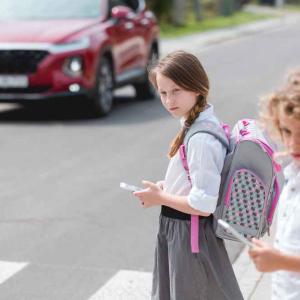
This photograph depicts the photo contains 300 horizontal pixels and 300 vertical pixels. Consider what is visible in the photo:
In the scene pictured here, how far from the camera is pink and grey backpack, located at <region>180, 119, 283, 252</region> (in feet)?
11.4

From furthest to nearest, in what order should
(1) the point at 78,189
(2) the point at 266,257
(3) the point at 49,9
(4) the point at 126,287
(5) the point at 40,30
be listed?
(3) the point at 49,9
(5) the point at 40,30
(1) the point at 78,189
(4) the point at 126,287
(2) the point at 266,257

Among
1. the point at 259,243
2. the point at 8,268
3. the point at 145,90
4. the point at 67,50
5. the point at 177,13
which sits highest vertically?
the point at 259,243

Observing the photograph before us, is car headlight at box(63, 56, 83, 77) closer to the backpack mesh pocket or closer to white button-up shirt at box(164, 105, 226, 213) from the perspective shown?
white button-up shirt at box(164, 105, 226, 213)

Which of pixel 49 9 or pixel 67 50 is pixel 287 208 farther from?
pixel 49 9

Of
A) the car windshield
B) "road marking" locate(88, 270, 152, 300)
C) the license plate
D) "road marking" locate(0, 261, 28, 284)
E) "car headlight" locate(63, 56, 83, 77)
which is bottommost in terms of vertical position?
the license plate

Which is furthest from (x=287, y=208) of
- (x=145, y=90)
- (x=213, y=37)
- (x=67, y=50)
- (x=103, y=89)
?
(x=213, y=37)

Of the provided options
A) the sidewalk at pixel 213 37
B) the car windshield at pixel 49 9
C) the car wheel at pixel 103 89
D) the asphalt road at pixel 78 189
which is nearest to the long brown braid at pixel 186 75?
the asphalt road at pixel 78 189

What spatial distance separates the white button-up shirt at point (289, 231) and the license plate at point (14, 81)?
8828 millimetres

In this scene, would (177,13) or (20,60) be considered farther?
(177,13)

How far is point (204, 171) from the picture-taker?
Result: 3.43 meters

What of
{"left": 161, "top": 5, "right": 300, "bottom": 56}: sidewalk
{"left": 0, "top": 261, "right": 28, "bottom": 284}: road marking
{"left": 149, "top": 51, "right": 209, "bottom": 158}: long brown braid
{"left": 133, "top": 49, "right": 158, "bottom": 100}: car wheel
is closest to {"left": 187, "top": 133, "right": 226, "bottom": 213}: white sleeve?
{"left": 149, "top": 51, "right": 209, "bottom": 158}: long brown braid

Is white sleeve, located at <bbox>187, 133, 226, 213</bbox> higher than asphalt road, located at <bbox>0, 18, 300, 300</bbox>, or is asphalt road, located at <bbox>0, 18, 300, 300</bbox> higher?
white sleeve, located at <bbox>187, 133, 226, 213</bbox>

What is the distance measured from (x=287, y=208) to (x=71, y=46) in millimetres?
8852

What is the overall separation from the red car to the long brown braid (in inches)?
312
